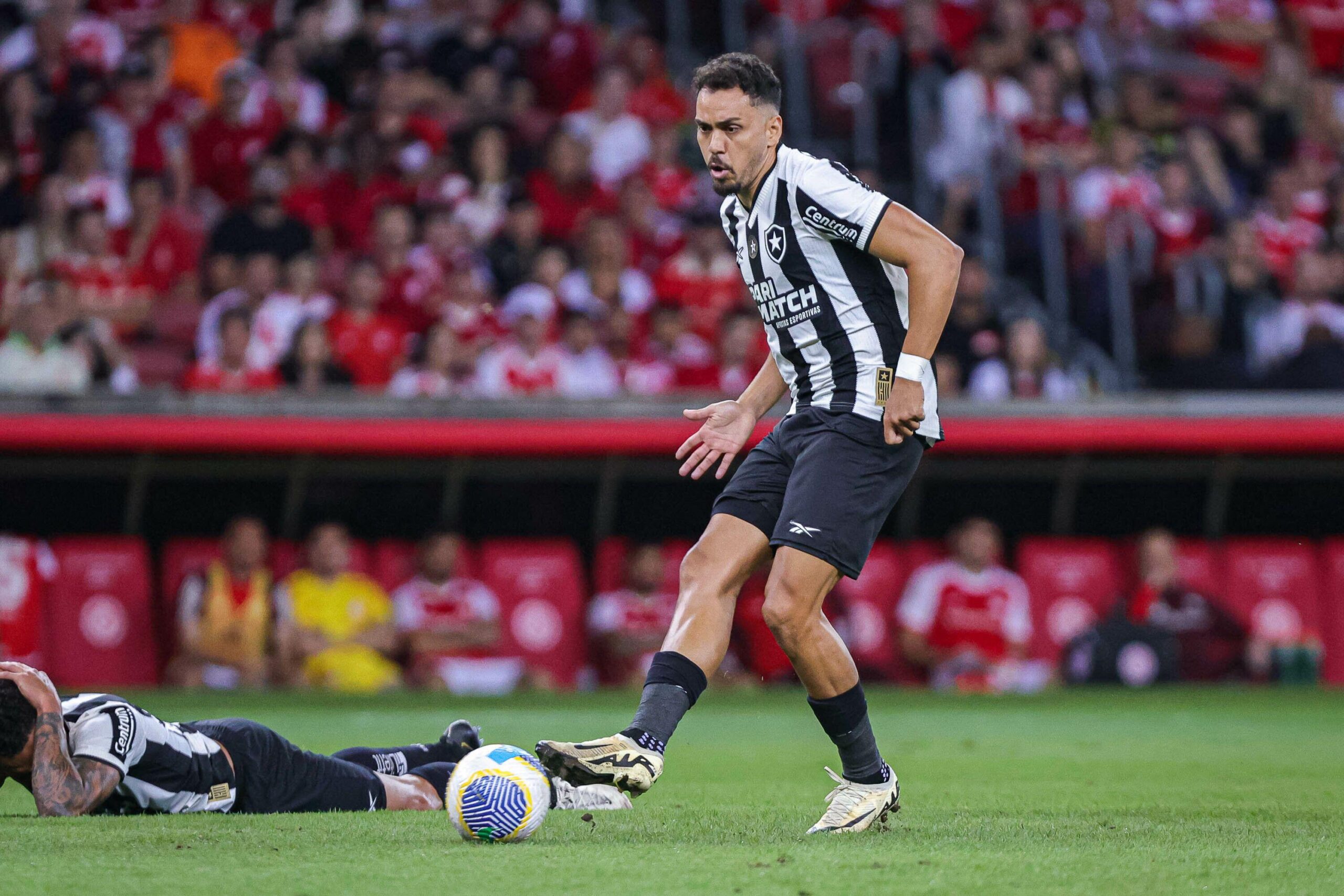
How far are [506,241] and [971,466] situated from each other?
4.31 m

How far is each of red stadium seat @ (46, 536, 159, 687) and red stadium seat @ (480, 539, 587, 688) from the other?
2570 millimetres

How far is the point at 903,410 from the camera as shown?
491 centimetres

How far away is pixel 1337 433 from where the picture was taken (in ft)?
43.6

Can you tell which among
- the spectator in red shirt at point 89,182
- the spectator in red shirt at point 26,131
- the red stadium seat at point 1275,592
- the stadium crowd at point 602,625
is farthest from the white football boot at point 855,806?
the spectator in red shirt at point 26,131

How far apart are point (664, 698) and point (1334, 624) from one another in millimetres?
10632

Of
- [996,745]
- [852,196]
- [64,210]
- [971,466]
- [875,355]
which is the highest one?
[64,210]

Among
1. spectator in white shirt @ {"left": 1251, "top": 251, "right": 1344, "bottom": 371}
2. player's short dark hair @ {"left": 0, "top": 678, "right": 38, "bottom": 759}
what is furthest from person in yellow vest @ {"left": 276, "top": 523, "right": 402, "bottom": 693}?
spectator in white shirt @ {"left": 1251, "top": 251, "right": 1344, "bottom": 371}

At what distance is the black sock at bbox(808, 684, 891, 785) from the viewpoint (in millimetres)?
5055

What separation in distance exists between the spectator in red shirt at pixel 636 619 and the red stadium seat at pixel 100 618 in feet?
11.0

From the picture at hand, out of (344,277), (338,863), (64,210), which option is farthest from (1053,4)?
(338,863)

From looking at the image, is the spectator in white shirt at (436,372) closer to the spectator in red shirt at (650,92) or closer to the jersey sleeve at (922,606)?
the jersey sleeve at (922,606)

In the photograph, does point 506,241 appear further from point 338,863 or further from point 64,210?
point 338,863

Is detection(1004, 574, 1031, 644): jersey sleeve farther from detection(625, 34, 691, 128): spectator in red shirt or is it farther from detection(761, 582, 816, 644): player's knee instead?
detection(761, 582, 816, 644): player's knee

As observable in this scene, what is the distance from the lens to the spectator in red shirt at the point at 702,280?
14.6 meters
